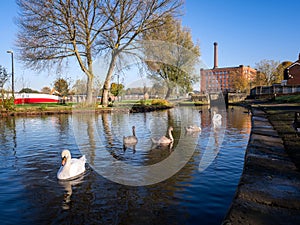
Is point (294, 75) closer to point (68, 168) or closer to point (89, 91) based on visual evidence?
point (89, 91)

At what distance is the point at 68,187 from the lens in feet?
19.7

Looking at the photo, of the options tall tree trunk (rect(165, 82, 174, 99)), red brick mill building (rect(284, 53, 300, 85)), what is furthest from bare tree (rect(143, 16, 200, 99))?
red brick mill building (rect(284, 53, 300, 85))

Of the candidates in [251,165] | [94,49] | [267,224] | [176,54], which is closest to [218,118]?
[251,165]

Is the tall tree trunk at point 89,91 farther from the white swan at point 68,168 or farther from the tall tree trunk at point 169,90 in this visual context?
the white swan at point 68,168

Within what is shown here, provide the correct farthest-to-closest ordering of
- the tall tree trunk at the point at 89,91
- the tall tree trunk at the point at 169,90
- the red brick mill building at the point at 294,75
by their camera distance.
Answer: the red brick mill building at the point at 294,75, the tall tree trunk at the point at 169,90, the tall tree trunk at the point at 89,91

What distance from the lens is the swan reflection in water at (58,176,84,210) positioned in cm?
508

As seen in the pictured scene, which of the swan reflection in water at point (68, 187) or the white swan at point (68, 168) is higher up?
the white swan at point (68, 168)

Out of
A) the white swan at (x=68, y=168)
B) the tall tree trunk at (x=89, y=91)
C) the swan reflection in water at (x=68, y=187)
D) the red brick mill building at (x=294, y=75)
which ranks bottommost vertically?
the swan reflection in water at (x=68, y=187)

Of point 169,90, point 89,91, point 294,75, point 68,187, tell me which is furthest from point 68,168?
point 294,75

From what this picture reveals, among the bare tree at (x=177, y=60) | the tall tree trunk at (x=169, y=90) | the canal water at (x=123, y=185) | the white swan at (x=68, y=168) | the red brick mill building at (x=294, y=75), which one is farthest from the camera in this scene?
the red brick mill building at (x=294, y=75)

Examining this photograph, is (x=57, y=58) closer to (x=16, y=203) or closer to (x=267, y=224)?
(x=16, y=203)

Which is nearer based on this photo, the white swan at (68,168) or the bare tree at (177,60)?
the white swan at (68,168)

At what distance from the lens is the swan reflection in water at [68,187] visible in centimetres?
508

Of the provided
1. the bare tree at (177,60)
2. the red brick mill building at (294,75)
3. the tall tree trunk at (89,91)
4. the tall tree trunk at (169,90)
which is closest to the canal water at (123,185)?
the tall tree trunk at (89,91)
